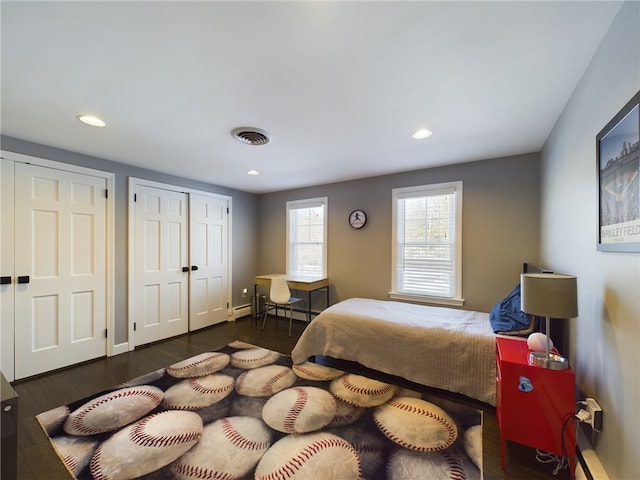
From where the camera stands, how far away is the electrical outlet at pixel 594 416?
1313 mm

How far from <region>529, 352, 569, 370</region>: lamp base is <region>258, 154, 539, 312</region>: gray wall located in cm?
168

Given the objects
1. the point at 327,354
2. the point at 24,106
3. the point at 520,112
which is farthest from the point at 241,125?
the point at 327,354

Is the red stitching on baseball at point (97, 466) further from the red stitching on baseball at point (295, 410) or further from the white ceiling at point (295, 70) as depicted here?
the white ceiling at point (295, 70)

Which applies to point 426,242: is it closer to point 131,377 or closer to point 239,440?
point 239,440

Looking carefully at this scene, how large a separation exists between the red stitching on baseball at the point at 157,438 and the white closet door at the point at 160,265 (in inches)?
76.8

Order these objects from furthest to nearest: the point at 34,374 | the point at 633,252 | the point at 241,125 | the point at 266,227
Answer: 1. the point at 266,227
2. the point at 34,374
3. the point at 241,125
4. the point at 633,252

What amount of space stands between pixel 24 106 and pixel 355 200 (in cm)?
351

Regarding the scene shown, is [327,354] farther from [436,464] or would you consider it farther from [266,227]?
[266,227]

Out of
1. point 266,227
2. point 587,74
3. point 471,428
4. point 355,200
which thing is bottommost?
point 471,428

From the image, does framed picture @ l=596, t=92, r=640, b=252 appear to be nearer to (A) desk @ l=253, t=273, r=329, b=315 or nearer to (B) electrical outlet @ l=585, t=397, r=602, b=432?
(B) electrical outlet @ l=585, t=397, r=602, b=432

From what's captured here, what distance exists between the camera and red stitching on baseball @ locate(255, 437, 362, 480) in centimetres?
→ 150

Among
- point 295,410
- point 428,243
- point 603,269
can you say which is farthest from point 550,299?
point 428,243

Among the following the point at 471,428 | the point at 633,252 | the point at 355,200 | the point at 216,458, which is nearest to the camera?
the point at 633,252

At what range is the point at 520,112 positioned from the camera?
202 cm
